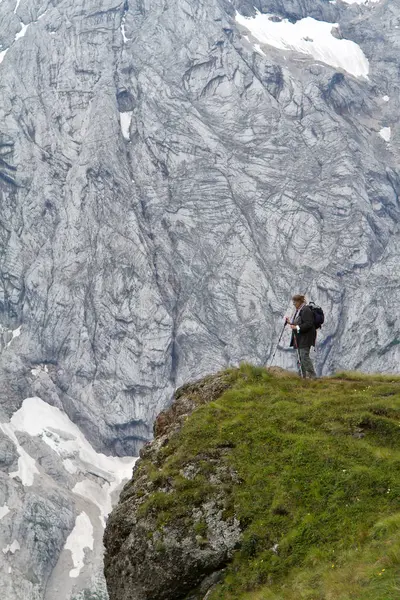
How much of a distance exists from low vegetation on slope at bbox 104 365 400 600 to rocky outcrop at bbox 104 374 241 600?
7 centimetres

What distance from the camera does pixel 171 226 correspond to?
172 m

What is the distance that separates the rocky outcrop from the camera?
13.8 m

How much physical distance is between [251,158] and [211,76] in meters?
32.9

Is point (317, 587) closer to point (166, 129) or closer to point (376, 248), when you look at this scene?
point (376, 248)

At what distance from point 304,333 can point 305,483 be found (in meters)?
7.10

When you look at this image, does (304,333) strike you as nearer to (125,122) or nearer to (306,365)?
(306,365)

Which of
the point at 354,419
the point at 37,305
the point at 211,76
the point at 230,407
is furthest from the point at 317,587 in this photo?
the point at 211,76

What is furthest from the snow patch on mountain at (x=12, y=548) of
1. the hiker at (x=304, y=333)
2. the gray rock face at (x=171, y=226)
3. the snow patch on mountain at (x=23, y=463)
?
the hiker at (x=304, y=333)

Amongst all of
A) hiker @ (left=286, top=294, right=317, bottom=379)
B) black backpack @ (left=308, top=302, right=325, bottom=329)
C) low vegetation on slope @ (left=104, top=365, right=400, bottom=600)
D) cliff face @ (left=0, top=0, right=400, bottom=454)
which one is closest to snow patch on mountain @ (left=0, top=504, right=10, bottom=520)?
cliff face @ (left=0, top=0, right=400, bottom=454)

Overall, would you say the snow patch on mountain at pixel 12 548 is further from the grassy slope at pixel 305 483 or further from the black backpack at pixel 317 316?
the grassy slope at pixel 305 483

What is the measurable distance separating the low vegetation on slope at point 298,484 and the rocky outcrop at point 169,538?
0.07m

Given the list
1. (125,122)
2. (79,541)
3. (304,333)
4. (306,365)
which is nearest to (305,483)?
(306,365)

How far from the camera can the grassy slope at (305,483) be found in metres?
11.9

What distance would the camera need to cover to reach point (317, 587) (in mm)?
11586
